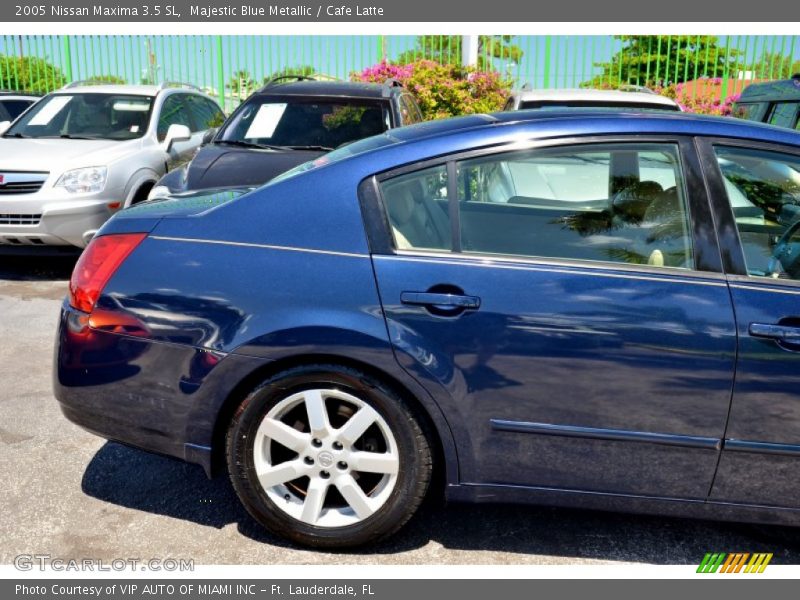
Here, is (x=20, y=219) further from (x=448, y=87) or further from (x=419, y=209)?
(x=448, y=87)

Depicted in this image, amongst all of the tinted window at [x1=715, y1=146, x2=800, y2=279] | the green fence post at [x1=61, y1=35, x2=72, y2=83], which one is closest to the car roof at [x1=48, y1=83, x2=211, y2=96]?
the green fence post at [x1=61, y1=35, x2=72, y2=83]

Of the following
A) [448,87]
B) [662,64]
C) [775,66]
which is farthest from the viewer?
[662,64]

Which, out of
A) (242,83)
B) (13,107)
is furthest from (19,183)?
(242,83)

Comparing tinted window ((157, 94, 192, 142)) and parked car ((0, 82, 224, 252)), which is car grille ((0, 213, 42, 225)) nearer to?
parked car ((0, 82, 224, 252))

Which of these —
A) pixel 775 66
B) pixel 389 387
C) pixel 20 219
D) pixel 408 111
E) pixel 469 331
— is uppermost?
pixel 775 66

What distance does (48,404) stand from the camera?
4.35 m

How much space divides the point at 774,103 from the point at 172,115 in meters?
5.85

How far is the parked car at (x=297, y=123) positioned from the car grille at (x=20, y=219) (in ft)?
4.05

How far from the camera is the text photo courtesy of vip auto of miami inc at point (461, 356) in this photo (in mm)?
2752

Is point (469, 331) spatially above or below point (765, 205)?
below

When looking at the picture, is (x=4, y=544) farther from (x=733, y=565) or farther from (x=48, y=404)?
(x=733, y=565)

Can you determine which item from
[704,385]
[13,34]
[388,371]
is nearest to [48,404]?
[388,371]

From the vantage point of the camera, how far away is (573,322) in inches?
108

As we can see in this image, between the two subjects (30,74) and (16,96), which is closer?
(16,96)
